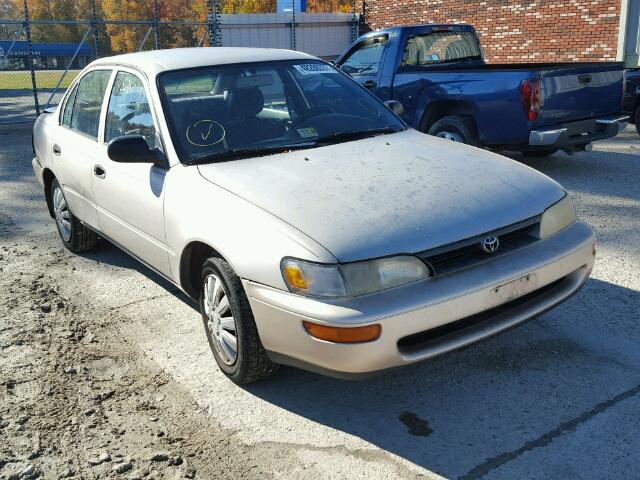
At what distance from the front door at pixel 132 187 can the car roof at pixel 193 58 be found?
0.11m

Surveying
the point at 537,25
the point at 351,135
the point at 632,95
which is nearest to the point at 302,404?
the point at 351,135

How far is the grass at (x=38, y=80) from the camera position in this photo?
2451 centimetres

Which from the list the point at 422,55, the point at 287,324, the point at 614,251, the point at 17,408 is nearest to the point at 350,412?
the point at 287,324

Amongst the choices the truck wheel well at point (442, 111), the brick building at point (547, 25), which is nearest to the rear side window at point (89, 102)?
the truck wheel well at point (442, 111)

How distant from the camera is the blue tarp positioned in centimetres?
1850

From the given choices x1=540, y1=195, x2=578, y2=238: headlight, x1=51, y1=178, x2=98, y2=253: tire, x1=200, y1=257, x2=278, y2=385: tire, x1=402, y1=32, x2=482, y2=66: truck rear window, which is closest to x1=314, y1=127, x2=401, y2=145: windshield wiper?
x1=200, y1=257, x2=278, y2=385: tire

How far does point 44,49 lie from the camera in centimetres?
2975

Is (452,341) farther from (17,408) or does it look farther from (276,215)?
(17,408)

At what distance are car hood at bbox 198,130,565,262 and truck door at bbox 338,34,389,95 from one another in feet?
17.0

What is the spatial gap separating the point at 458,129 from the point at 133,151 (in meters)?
5.15

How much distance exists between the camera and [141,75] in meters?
4.36

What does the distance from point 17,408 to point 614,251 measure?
4.45 metres

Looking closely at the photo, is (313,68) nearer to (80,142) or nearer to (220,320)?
(80,142)

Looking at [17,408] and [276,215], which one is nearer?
[276,215]
